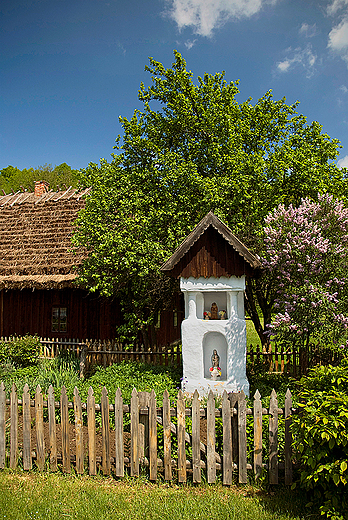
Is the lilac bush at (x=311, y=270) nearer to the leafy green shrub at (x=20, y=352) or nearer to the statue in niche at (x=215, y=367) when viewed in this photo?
the statue in niche at (x=215, y=367)

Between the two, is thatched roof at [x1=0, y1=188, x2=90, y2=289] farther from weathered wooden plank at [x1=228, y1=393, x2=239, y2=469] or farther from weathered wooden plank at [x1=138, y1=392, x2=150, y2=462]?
weathered wooden plank at [x1=228, y1=393, x2=239, y2=469]

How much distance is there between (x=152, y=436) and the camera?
522 cm

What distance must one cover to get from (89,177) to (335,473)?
11.0 m

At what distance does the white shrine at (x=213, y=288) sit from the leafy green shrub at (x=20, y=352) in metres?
5.93

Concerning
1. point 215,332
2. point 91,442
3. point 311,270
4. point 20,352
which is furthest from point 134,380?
point 20,352

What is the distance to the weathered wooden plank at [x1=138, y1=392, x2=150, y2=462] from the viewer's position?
529 centimetres

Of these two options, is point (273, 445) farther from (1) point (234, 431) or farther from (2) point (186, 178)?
(2) point (186, 178)

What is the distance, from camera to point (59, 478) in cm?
522

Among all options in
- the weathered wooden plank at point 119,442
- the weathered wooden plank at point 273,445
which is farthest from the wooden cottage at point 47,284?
the weathered wooden plank at point 273,445

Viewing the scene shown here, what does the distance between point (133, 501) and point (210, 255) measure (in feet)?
16.0

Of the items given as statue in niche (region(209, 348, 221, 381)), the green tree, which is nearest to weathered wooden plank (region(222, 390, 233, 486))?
statue in niche (region(209, 348, 221, 381))

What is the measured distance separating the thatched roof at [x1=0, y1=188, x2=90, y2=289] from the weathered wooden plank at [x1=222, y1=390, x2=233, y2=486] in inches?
350

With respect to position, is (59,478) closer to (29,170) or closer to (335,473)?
(335,473)

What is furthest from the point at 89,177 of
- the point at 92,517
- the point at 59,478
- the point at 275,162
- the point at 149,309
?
the point at 92,517
